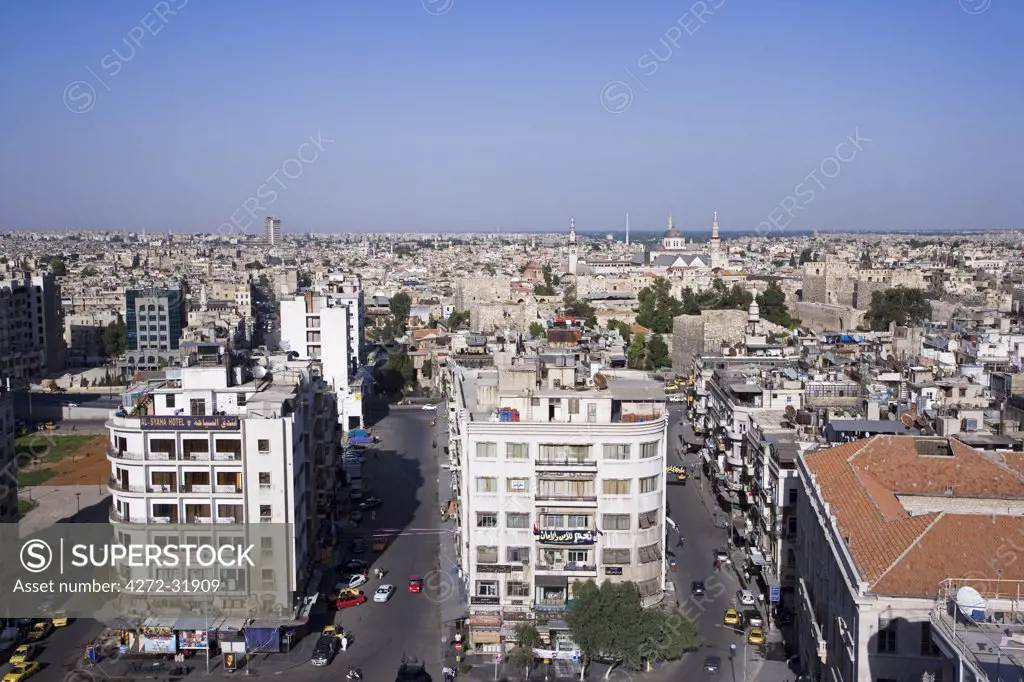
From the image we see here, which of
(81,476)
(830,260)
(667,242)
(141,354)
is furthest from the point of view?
(667,242)

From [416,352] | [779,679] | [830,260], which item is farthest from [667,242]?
[779,679]

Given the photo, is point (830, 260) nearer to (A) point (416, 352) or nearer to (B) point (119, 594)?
(A) point (416, 352)

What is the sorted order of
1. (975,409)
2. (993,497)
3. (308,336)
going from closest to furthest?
(993,497)
(975,409)
(308,336)

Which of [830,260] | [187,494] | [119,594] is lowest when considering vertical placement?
[119,594]

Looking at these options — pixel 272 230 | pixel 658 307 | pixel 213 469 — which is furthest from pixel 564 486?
pixel 272 230

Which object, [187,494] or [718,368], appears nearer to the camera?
[187,494]

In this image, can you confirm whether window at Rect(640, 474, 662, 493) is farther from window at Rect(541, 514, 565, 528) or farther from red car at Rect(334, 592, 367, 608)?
red car at Rect(334, 592, 367, 608)

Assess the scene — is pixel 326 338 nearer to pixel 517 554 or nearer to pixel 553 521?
pixel 517 554
